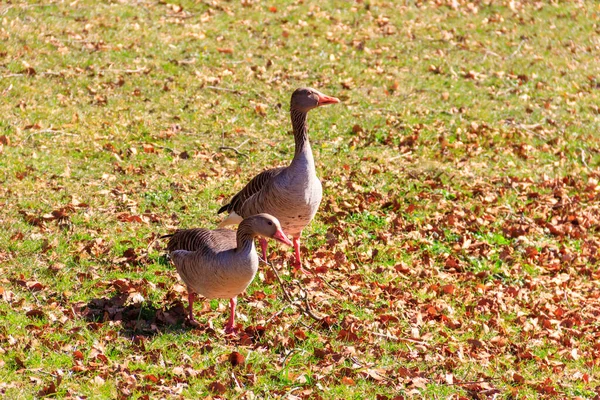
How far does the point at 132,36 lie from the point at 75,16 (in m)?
1.49

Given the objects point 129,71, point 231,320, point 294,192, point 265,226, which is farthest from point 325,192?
point 129,71

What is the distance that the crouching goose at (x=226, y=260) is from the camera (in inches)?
297

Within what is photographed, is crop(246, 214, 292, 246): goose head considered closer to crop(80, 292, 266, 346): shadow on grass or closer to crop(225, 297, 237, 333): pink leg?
crop(225, 297, 237, 333): pink leg

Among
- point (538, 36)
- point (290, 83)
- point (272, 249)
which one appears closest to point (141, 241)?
point (272, 249)

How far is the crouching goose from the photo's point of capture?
7.55m

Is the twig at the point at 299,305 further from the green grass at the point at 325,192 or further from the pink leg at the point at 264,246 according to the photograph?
the pink leg at the point at 264,246

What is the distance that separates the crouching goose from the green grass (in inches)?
24.2

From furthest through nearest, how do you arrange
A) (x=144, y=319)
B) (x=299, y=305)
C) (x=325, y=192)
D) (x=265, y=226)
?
(x=325, y=192), (x=299, y=305), (x=144, y=319), (x=265, y=226)

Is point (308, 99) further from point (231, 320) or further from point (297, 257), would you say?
point (231, 320)

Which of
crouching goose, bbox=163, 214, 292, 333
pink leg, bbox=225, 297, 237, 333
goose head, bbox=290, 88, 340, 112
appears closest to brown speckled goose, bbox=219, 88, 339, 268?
goose head, bbox=290, 88, 340, 112

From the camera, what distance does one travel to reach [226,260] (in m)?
7.57

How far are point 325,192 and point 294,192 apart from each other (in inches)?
119

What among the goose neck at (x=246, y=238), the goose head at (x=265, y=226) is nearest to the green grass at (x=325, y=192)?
the goose neck at (x=246, y=238)

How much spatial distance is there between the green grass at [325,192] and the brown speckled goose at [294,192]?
81 centimetres
